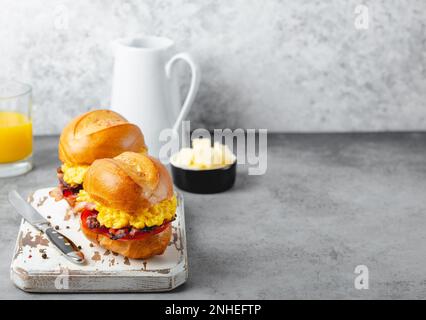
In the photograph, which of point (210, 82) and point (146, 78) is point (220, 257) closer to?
point (146, 78)

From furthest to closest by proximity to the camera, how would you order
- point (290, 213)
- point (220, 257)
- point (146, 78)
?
point (146, 78)
point (290, 213)
point (220, 257)

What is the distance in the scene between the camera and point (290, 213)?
177 cm

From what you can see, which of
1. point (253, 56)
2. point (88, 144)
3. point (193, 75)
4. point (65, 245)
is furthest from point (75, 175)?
point (253, 56)

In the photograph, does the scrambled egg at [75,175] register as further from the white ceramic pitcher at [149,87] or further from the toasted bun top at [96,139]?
the white ceramic pitcher at [149,87]

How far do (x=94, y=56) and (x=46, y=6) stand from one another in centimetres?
19

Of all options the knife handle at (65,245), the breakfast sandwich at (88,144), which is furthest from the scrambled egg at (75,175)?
the knife handle at (65,245)

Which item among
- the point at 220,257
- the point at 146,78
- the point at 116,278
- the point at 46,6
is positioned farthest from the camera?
the point at 46,6

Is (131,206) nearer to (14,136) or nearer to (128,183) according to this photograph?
(128,183)

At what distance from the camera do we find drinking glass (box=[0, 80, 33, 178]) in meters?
1.92

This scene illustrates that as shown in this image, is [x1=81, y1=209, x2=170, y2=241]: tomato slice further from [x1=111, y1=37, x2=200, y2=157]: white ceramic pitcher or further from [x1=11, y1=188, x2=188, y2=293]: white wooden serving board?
[x1=111, y1=37, x2=200, y2=157]: white ceramic pitcher

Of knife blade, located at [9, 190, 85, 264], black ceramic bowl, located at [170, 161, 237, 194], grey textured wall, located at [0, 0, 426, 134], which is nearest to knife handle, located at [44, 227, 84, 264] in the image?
knife blade, located at [9, 190, 85, 264]

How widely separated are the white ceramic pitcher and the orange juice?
235 mm

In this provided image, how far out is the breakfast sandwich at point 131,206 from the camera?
1430mm

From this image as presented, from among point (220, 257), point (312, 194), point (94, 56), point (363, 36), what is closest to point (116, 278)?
point (220, 257)
